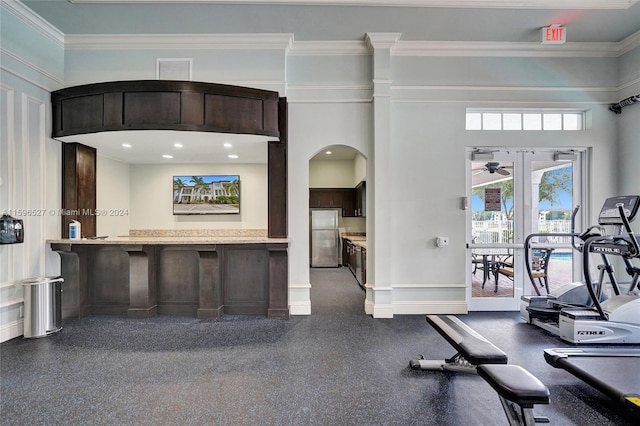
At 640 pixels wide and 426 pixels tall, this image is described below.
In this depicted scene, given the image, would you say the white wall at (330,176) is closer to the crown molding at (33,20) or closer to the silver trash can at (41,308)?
the crown molding at (33,20)

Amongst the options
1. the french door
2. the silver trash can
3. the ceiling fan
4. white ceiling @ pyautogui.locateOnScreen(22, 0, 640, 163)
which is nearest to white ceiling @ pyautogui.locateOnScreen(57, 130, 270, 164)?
white ceiling @ pyautogui.locateOnScreen(22, 0, 640, 163)

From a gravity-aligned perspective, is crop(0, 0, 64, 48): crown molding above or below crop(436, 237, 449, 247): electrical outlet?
above

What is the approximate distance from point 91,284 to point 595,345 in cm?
630

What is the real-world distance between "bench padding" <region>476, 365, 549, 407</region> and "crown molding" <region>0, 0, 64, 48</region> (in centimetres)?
579

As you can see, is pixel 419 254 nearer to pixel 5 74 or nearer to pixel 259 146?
pixel 259 146

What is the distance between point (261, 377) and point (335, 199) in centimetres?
624

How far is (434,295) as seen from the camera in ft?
14.1

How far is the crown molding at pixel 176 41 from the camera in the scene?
4082mm

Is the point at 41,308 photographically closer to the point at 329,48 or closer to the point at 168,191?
the point at 168,191

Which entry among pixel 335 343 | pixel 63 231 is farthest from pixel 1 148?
pixel 335 343

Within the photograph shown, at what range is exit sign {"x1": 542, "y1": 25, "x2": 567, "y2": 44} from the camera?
3914 millimetres

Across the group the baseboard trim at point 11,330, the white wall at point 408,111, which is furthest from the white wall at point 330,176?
the baseboard trim at point 11,330

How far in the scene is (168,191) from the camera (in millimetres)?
5992

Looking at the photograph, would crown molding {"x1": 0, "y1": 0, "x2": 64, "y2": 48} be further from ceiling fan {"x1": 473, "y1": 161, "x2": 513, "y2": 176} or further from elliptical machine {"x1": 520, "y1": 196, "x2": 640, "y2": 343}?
elliptical machine {"x1": 520, "y1": 196, "x2": 640, "y2": 343}
